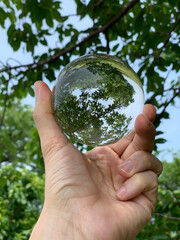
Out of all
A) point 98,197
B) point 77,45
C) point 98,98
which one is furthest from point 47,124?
point 77,45

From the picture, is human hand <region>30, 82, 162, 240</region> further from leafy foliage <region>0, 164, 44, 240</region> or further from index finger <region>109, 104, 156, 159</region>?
leafy foliage <region>0, 164, 44, 240</region>

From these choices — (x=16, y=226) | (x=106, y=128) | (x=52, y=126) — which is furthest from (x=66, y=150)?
(x=16, y=226)

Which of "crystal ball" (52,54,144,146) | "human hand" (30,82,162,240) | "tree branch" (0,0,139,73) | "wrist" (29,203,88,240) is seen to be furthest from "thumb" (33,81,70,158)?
"tree branch" (0,0,139,73)

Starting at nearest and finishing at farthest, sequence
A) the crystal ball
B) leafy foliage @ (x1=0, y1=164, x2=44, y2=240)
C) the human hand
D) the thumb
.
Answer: the crystal ball, the human hand, the thumb, leafy foliage @ (x1=0, y1=164, x2=44, y2=240)

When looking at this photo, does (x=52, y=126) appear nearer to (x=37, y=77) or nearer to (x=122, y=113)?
(x=122, y=113)

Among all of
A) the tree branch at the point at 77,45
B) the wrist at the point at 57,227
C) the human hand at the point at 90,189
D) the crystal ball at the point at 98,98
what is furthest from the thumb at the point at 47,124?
the tree branch at the point at 77,45

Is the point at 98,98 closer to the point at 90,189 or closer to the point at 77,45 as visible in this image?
the point at 90,189
